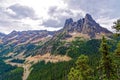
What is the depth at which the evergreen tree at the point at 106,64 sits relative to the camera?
46.6 m

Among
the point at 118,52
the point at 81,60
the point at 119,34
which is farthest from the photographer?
the point at 81,60

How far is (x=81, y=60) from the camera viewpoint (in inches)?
2053

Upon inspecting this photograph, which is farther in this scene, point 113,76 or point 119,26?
point 113,76

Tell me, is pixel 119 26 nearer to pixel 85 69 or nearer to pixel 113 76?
pixel 113 76

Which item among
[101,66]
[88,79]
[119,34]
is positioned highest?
[119,34]

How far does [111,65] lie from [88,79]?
32.5 ft

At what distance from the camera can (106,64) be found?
47094mm

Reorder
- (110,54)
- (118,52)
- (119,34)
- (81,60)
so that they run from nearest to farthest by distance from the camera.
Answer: (119,34) < (118,52) < (110,54) < (81,60)

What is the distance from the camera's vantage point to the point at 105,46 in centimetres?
4697

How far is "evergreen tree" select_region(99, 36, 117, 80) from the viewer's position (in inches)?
1836

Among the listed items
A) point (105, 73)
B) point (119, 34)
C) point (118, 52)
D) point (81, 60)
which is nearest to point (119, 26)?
point (119, 34)

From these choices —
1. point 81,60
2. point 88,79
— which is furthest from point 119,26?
point 88,79

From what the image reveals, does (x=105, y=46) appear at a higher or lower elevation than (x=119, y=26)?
lower

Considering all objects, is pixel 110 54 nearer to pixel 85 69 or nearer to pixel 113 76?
pixel 113 76
